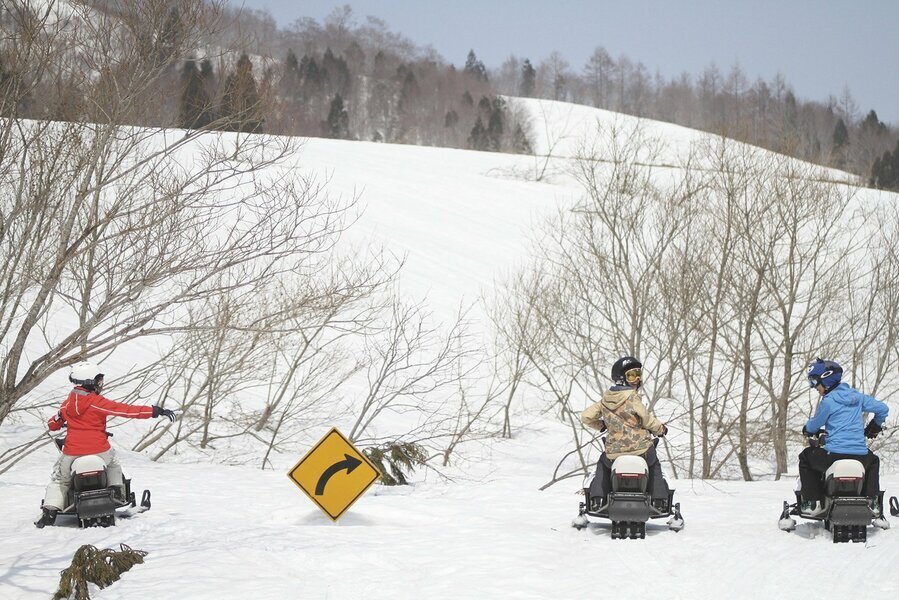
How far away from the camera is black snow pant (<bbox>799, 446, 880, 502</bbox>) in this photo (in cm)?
786

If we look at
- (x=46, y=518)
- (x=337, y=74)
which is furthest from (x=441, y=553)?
(x=337, y=74)

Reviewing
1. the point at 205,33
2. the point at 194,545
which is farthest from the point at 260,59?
the point at 194,545

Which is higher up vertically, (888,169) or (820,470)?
(888,169)

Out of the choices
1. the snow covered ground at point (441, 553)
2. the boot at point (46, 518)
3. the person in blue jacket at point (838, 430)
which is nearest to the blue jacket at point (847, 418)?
the person in blue jacket at point (838, 430)

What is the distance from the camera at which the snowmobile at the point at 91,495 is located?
9.45m

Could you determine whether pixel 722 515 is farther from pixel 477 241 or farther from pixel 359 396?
pixel 477 241

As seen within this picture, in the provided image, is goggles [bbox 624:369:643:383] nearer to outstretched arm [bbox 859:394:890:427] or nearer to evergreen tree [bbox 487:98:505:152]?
outstretched arm [bbox 859:394:890:427]

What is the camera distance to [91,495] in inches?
372

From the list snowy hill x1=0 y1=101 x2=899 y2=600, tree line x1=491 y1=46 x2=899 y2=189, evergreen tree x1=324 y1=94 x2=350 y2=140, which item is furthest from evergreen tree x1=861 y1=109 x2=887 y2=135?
snowy hill x1=0 y1=101 x2=899 y2=600

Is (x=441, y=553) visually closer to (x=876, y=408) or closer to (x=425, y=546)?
(x=425, y=546)

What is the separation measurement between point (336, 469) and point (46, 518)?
11.0ft

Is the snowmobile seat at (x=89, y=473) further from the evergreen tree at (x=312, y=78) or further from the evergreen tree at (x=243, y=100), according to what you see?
the evergreen tree at (x=312, y=78)

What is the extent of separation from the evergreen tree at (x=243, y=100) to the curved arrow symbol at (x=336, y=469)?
152 inches

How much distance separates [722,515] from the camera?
33.6ft
